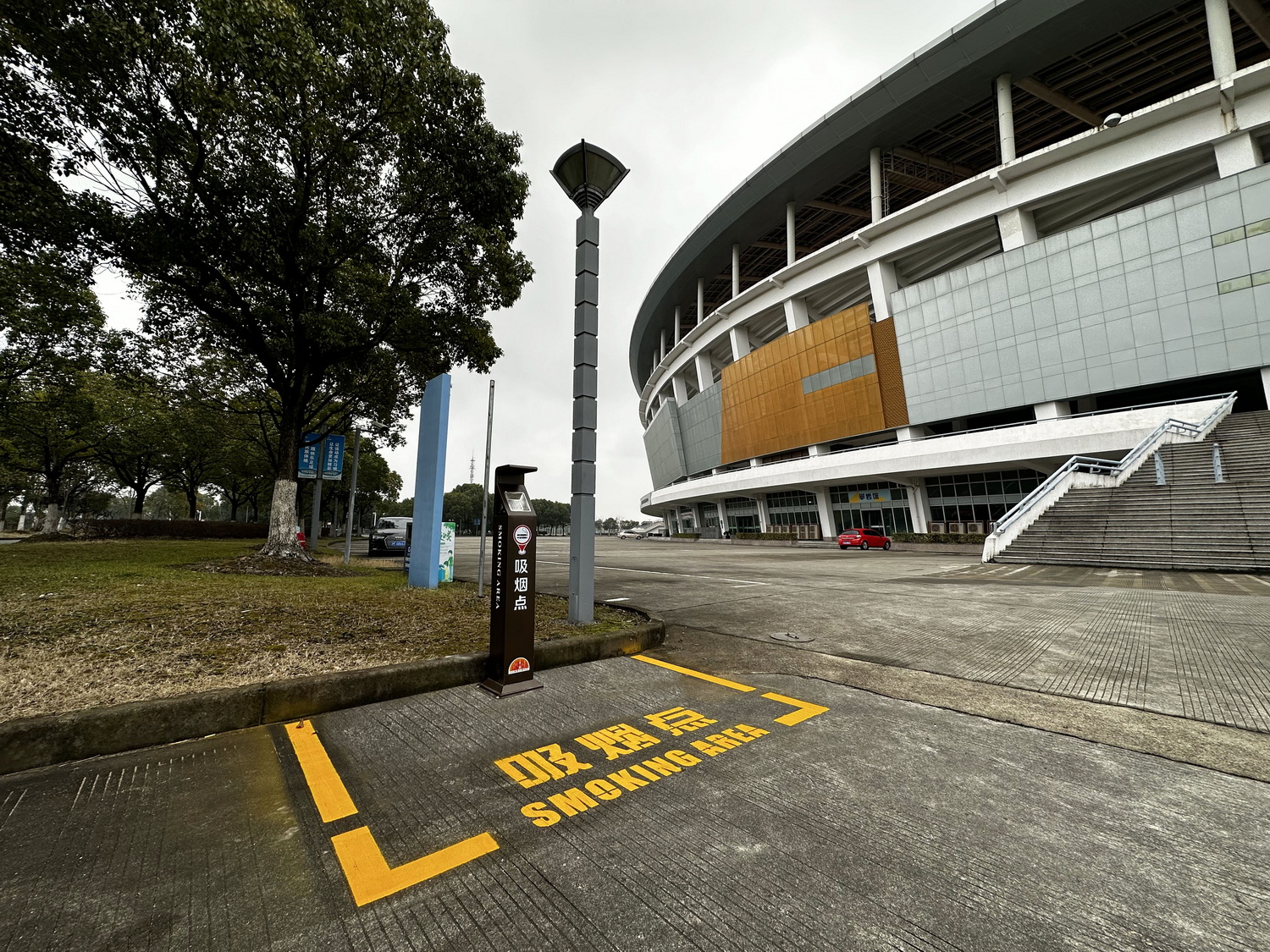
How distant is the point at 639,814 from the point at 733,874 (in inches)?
22.6

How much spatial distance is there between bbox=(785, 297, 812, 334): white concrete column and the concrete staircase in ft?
81.9

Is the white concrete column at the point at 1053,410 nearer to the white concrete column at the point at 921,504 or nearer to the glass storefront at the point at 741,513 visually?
the white concrete column at the point at 921,504

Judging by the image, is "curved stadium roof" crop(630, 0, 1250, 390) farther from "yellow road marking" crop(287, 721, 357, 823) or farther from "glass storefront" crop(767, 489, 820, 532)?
"yellow road marking" crop(287, 721, 357, 823)

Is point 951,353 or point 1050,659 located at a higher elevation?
point 951,353

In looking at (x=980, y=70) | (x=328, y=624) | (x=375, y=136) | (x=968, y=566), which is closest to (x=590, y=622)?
(x=328, y=624)

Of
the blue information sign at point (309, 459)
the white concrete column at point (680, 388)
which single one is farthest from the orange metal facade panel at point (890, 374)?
the blue information sign at point (309, 459)

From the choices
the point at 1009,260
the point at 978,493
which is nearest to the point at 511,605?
the point at 1009,260

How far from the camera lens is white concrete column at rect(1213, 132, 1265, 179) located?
23812 millimetres

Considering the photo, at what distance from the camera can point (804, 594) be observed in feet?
32.7

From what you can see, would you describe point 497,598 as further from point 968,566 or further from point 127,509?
point 127,509

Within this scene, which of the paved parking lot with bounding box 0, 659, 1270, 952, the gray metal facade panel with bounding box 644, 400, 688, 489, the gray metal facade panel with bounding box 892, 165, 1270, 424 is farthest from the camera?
the gray metal facade panel with bounding box 644, 400, 688, 489

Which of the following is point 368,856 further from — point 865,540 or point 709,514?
point 709,514

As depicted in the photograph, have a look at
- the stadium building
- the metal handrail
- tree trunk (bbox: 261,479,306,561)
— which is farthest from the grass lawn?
the stadium building

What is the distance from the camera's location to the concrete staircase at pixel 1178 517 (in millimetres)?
13727
